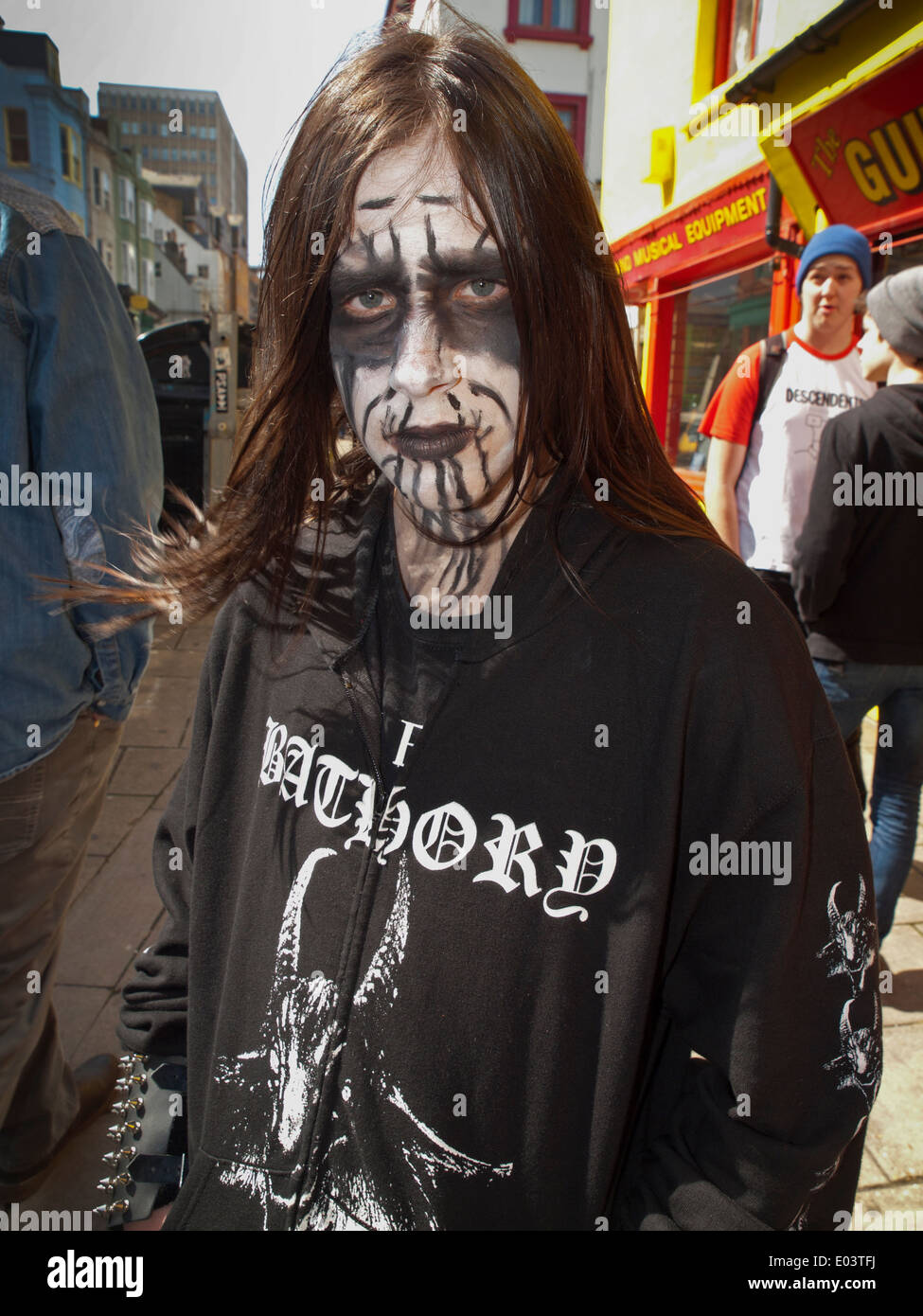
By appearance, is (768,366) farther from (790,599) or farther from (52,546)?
(52,546)

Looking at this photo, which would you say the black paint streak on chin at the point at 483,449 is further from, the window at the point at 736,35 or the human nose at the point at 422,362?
the window at the point at 736,35

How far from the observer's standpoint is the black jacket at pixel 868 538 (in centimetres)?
246

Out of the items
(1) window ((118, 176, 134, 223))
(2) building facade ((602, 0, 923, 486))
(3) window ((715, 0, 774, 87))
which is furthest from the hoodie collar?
(1) window ((118, 176, 134, 223))

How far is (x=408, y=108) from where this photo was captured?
0.94 metres

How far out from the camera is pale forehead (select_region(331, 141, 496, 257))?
937 mm

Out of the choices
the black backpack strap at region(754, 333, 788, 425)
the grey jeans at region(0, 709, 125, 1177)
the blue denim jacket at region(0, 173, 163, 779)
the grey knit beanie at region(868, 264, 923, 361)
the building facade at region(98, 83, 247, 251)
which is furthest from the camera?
the building facade at region(98, 83, 247, 251)

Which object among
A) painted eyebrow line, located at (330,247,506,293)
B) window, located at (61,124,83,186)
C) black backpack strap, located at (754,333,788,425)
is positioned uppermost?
window, located at (61,124,83,186)

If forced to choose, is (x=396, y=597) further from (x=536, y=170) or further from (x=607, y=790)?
(x=536, y=170)

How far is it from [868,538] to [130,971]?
2.61 m

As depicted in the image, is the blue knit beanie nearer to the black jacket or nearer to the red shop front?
the black jacket

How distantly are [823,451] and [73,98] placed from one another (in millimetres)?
8998

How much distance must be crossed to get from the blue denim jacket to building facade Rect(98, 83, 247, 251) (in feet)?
6.58
